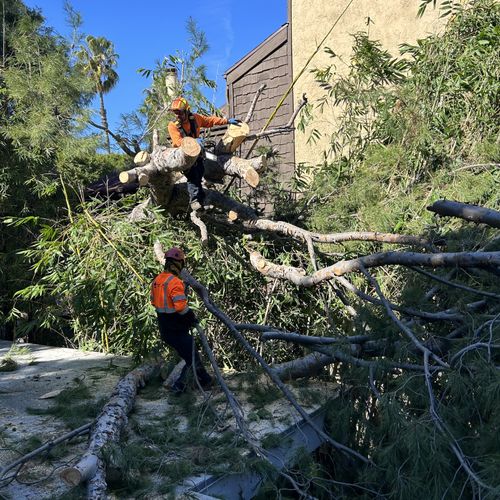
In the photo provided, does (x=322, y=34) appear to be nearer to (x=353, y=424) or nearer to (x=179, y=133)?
(x=179, y=133)

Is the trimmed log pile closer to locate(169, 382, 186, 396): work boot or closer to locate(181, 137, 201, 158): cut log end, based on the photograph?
locate(181, 137, 201, 158): cut log end

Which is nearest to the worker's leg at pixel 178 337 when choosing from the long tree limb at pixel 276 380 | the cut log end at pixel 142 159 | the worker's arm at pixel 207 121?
the long tree limb at pixel 276 380

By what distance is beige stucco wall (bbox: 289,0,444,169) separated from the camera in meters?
8.54

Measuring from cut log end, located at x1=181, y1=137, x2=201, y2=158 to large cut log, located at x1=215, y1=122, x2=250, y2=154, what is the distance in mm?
571

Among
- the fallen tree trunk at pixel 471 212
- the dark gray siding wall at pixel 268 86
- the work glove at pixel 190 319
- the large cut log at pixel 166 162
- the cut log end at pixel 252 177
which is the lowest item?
the work glove at pixel 190 319

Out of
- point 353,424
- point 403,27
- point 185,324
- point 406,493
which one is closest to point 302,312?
point 185,324

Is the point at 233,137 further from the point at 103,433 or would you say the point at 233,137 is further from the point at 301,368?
the point at 103,433

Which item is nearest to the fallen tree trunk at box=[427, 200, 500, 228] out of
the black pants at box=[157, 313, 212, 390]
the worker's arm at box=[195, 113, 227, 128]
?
the black pants at box=[157, 313, 212, 390]

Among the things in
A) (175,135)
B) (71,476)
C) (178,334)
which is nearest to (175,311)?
(178,334)

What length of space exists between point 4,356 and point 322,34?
6801 mm

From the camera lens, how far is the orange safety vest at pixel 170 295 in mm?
4441

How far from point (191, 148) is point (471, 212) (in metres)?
2.79

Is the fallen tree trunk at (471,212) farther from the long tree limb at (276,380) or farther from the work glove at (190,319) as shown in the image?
the work glove at (190,319)

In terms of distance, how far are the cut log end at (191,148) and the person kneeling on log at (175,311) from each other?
120 centimetres
